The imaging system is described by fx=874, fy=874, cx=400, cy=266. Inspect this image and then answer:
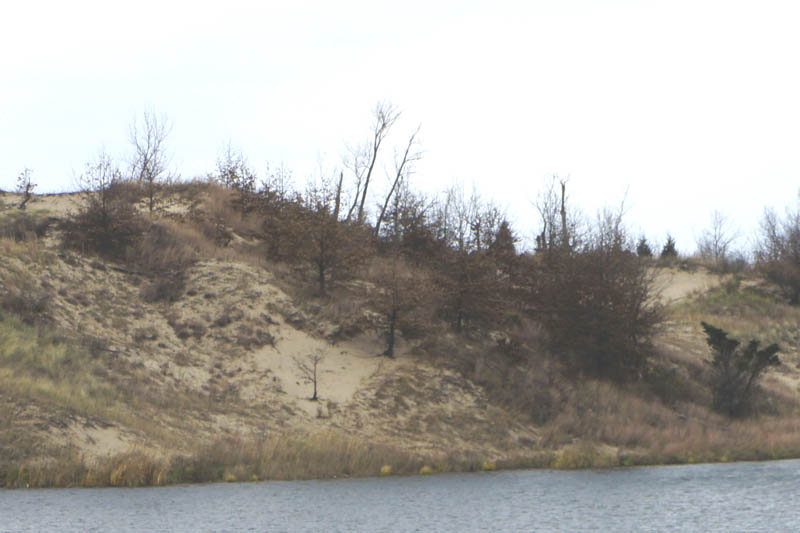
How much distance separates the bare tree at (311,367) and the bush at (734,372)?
20874mm

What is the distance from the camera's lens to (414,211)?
58188 mm

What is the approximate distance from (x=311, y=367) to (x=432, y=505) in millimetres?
15725

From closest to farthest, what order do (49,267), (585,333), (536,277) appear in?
1. (49,267)
2. (585,333)
3. (536,277)

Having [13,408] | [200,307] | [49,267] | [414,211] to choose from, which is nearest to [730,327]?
[414,211]

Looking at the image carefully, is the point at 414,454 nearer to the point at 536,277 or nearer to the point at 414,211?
the point at 536,277

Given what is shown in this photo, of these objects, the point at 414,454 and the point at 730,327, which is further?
the point at 730,327

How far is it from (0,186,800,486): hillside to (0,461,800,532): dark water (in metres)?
2.37

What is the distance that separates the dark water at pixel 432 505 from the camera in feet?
65.3

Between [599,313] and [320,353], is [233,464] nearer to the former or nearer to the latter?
[320,353]

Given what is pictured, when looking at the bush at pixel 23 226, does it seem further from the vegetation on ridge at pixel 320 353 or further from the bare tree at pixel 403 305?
the bare tree at pixel 403 305

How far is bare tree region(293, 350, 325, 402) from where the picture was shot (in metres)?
36.5

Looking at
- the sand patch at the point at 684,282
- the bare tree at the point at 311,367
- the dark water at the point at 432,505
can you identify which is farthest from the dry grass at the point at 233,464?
the sand patch at the point at 684,282

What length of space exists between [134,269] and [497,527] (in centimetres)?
2790

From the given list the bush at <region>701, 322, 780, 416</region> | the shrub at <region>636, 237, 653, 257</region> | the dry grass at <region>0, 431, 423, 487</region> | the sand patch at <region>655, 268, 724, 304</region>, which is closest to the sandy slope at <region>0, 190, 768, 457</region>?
the dry grass at <region>0, 431, 423, 487</region>
